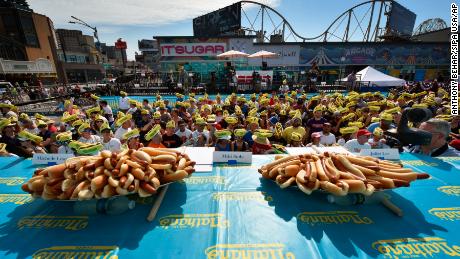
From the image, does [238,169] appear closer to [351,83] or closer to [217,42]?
[351,83]

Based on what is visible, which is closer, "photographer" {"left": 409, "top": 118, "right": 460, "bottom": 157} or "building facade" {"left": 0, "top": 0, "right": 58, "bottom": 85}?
"photographer" {"left": 409, "top": 118, "right": 460, "bottom": 157}

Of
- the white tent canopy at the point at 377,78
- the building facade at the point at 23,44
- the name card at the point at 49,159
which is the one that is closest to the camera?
the name card at the point at 49,159

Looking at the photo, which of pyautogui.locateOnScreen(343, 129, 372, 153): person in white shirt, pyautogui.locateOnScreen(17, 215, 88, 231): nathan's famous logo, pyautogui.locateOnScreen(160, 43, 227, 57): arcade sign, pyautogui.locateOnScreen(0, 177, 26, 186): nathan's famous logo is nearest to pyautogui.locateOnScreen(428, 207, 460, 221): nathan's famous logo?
pyautogui.locateOnScreen(343, 129, 372, 153): person in white shirt

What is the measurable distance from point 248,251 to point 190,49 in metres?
21.7

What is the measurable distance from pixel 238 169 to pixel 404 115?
1719 millimetres

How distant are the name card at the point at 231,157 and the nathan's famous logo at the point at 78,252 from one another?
1.45m

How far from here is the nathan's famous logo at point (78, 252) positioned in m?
1.38

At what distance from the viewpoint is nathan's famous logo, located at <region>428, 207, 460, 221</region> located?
1686mm

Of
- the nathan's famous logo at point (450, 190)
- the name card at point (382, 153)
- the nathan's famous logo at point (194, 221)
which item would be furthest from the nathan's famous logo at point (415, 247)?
the name card at point (382, 153)

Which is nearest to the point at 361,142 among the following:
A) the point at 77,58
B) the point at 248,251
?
the point at 248,251

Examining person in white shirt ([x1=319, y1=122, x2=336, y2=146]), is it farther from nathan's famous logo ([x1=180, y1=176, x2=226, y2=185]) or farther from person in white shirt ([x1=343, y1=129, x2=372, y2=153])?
nathan's famous logo ([x1=180, y1=176, x2=226, y2=185])

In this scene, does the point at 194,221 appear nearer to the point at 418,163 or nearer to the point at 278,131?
the point at 418,163

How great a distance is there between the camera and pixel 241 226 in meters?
1.65

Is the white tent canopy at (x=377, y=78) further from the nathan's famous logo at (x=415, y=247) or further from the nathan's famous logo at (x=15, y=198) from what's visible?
the nathan's famous logo at (x=15, y=198)
